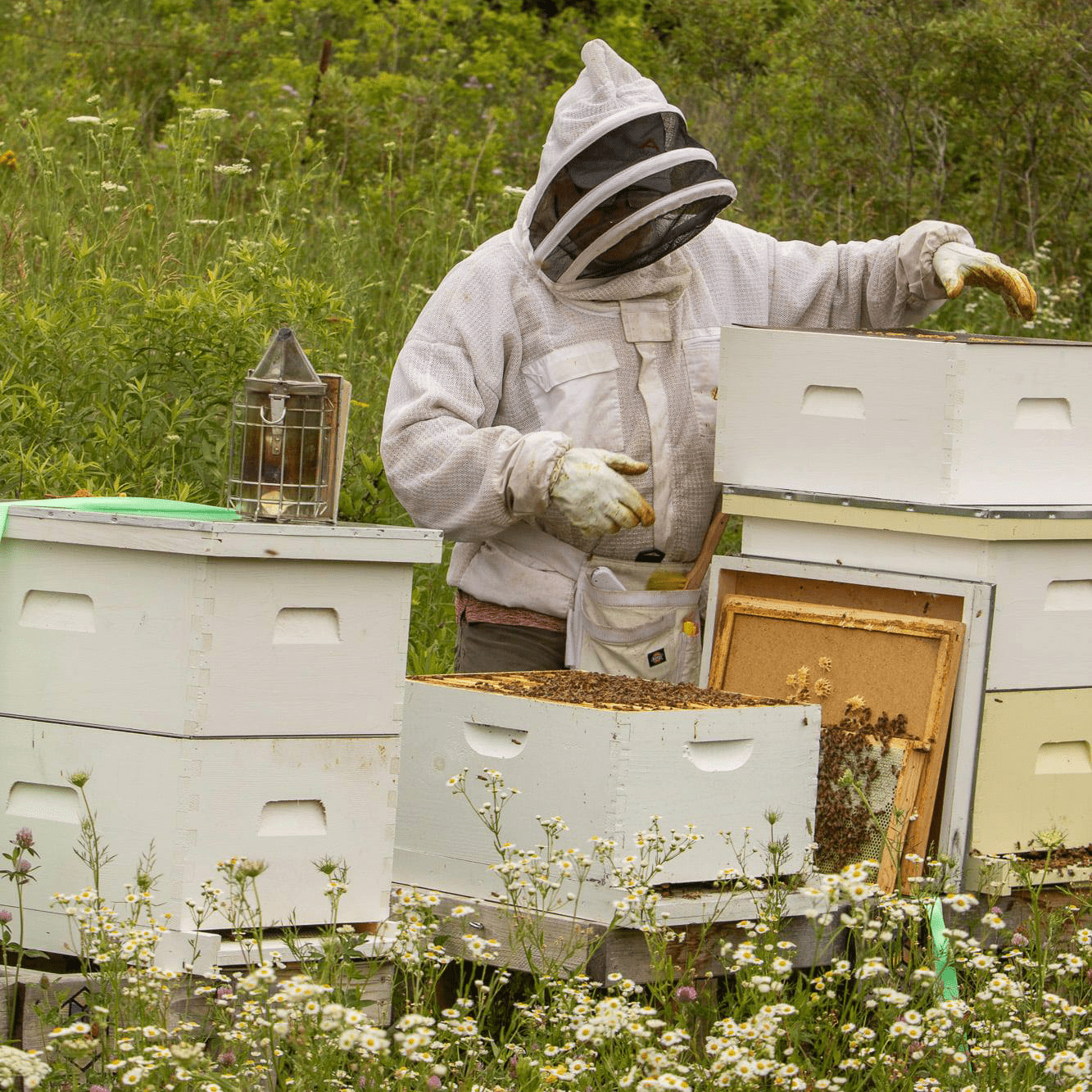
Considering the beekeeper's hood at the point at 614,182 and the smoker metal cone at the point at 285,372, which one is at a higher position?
the beekeeper's hood at the point at 614,182

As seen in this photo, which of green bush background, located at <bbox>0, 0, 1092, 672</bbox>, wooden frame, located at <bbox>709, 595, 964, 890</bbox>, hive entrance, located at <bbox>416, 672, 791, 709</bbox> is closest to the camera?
hive entrance, located at <bbox>416, 672, 791, 709</bbox>

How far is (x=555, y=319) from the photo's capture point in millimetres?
3938

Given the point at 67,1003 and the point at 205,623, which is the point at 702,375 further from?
the point at 67,1003

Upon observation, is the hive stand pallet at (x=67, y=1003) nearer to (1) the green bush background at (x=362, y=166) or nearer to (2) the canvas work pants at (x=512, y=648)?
(2) the canvas work pants at (x=512, y=648)

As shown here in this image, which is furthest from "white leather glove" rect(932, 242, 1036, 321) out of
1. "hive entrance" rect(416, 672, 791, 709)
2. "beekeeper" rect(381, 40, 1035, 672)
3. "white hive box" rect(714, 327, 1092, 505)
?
"hive entrance" rect(416, 672, 791, 709)

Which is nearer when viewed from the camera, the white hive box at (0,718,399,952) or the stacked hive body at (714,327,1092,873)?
the white hive box at (0,718,399,952)

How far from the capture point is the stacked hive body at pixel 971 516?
10.8ft

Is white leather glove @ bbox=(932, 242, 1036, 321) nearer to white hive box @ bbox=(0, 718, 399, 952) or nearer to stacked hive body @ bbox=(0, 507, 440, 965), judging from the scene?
stacked hive body @ bbox=(0, 507, 440, 965)

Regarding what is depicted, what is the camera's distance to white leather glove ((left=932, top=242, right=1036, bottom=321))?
3832mm

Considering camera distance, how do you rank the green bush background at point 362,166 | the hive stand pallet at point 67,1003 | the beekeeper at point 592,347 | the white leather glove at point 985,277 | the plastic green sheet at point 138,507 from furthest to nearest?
the green bush background at point 362,166
the white leather glove at point 985,277
the beekeeper at point 592,347
the plastic green sheet at point 138,507
the hive stand pallet at point 67,1003

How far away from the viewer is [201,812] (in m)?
2.68

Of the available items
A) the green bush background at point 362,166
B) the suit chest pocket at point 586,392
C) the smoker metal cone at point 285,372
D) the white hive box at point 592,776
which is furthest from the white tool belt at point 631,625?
the green bush background at point 362,166

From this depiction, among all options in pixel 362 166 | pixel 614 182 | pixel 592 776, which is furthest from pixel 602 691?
pixel 362 166

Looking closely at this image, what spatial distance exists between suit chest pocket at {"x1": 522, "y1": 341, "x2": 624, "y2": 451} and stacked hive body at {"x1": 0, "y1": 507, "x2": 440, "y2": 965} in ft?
3.76
